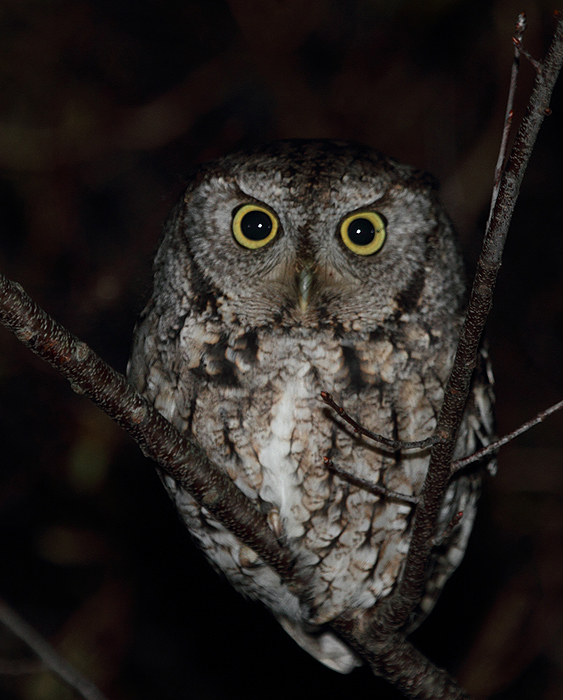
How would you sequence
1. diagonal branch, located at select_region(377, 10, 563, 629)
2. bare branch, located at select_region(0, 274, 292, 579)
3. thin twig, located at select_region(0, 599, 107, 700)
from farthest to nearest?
thin twig, located at select_region(0, 599, 107, 700)
bare branch, located at select_region(0, 274, 292, 579)
diagonal branch, located at select_region(377, 10, 563, 629)

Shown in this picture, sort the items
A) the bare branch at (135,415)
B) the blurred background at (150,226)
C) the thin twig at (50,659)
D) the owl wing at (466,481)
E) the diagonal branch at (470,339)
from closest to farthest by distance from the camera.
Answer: the diagonal branch at (470,339) < the bare branch at (135,415) < the thin twig at (50,659) < the owl wing at (466,481) < the blurred background at (150,226)

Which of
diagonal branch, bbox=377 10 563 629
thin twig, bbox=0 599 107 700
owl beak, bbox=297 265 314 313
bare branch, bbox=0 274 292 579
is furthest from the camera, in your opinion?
owl beak, bbox=297 265 314 313

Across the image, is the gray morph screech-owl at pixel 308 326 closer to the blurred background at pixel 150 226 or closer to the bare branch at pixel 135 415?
the bare branch at pixel 135 415

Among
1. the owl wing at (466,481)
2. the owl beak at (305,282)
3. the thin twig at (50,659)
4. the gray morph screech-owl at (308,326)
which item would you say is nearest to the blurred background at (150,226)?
the owl wing at (466,481)

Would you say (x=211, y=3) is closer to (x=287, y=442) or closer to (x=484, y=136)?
(x=484, y=136)

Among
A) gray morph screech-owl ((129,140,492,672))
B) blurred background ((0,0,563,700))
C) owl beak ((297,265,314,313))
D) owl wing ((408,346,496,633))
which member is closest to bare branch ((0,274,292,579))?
gray morph screech-owl ((129,140,492,672))

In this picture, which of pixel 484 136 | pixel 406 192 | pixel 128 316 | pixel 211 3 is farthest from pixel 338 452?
pixel 211 3

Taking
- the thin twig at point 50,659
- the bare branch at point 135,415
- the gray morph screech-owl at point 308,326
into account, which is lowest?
the thin twig at point 50,659

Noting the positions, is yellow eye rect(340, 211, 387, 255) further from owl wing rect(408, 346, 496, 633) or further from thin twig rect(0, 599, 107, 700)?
thin twig rect(0, 599, 107, 700)
